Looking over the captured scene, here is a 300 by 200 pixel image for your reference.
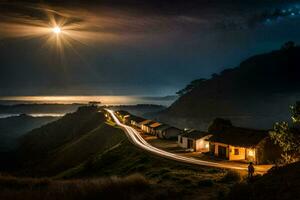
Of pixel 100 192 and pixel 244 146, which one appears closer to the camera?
pixel 100 192

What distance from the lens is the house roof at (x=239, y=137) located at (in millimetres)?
58875

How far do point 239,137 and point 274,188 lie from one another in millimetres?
41600

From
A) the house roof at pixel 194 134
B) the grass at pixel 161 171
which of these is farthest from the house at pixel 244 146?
the grass at pixel 161 171

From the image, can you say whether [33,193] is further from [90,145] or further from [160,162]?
[90,145]

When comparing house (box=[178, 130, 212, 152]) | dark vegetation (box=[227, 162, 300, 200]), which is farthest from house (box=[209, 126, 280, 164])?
dark vegetation (box=[227, 162, 300, 200])

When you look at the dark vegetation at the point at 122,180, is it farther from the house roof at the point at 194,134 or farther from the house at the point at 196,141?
the house roof at the point at 194,134

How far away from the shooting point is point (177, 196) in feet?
81.9

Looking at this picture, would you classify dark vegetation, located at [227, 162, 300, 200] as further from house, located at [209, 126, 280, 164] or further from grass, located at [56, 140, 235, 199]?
house, located at [209, 126, 280, 164]

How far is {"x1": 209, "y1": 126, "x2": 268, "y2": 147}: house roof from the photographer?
5888 cm

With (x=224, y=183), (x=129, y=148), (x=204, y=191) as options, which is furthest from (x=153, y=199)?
(x=129, y=148)

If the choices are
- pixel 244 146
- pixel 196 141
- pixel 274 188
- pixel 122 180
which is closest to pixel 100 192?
pixel 122 180

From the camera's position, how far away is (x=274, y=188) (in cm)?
2173

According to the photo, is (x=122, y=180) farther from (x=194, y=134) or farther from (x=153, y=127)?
(x=153, y=127)

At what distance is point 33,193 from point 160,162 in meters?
32.2
